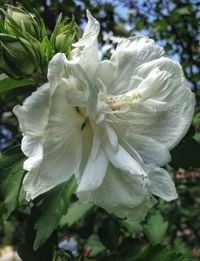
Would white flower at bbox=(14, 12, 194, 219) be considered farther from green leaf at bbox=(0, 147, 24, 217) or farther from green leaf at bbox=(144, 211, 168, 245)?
green leaf at bbox=(144, 211, 168, 245)

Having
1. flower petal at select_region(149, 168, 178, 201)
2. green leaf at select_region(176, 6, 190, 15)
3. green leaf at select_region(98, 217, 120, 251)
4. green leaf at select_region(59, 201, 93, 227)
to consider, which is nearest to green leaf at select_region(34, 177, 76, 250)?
flower petal at select_region(149, 168, 178, 201)

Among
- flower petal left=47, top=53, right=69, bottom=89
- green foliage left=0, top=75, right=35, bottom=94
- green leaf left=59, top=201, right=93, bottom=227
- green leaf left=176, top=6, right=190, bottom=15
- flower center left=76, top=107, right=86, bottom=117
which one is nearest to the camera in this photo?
flower petal left=47, top=53, right=69, bottom=89

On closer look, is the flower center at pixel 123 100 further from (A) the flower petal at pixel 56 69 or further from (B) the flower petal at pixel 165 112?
(A) the flower petal at pixel 56 69

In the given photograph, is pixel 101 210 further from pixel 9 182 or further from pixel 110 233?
pixel 9 182

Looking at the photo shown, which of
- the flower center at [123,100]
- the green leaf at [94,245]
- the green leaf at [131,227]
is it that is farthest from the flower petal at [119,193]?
the green leaf at [94,245]

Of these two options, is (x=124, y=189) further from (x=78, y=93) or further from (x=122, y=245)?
(x=122, y=245)

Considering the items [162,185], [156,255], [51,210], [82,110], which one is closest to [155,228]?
[156,255]

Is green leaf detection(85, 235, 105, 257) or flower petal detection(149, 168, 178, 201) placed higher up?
flower petal detection(149, 168, 178, 201)
